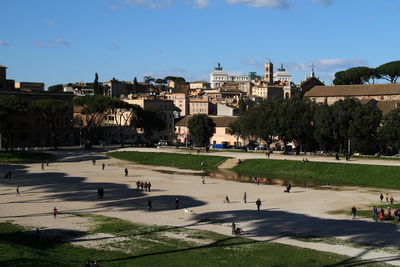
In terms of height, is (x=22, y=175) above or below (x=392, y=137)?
below

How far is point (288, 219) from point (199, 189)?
17175 mm

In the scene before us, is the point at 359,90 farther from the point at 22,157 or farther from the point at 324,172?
the point at 22,157

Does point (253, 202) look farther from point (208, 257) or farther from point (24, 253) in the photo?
point (24, 253)

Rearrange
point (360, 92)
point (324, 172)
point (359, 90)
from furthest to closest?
point (359, 90), point (360, 92), point (324, 172)

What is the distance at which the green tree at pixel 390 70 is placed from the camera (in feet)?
437

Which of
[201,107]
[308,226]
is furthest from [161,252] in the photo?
[201,107]

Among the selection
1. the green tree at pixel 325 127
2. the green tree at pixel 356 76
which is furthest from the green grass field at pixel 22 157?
the green tree at pixel 356 76

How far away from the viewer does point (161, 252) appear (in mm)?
29078

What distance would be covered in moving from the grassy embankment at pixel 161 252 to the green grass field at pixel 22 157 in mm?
52060

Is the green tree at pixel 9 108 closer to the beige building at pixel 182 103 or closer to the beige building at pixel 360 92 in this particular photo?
the beige building at pixel 360 92

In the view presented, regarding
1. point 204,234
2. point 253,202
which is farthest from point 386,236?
point 253,202

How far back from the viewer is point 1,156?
84375 millimetres

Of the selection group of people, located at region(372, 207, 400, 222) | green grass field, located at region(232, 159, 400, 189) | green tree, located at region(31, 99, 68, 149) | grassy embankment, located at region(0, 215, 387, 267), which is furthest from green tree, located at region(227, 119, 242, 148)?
grassy embankment, located at region(0, 215, 387, 267)

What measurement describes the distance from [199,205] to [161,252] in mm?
16089
